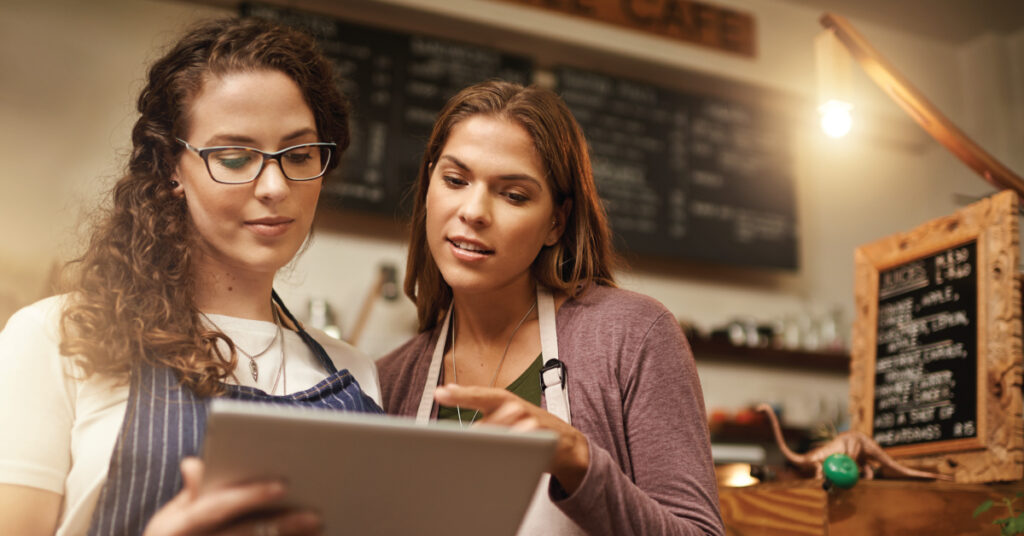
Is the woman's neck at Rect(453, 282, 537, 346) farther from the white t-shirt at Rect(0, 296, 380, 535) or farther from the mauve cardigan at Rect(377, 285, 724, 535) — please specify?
the white t-shirt at Rect(0, 296, 380, 535)

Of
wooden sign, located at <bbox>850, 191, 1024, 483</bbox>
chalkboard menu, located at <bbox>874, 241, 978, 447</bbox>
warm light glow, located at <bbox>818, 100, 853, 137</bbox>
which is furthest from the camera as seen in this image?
warm light glow, located at <bbox>818, 100, 853, 137</bbox>

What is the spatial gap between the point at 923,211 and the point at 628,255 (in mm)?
1987

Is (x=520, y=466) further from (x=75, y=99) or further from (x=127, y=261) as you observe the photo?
(x=75, y=99)

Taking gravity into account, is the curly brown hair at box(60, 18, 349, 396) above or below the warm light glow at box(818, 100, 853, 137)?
below

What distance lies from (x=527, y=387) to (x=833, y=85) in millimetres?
1337

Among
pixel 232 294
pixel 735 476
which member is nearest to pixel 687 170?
pixel 735 476

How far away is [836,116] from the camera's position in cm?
230

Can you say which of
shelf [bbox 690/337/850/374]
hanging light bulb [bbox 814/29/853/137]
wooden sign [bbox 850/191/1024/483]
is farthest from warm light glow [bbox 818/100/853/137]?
shelf [bbox 690/337/850/374]

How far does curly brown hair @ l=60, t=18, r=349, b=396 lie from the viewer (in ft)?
3.75

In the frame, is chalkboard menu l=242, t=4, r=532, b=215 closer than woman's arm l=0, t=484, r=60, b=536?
No

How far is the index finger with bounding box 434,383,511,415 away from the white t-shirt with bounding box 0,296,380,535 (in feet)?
1.44

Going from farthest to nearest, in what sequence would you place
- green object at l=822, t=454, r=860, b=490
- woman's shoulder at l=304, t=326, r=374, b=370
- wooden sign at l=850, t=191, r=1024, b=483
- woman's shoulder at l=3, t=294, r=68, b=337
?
wooden sign at l=850, t=191, r=1024, b=483 < green object at l=822, t=454, r=860, b=490 < woman's shoulder at l=304, t=326, r=374, b=370 < woman's shoulder at l=3, t=294, r=68, b=337

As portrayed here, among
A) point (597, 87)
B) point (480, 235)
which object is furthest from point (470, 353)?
point (597, 87)

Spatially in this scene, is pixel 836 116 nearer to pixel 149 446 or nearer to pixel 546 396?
pixel 546 396
